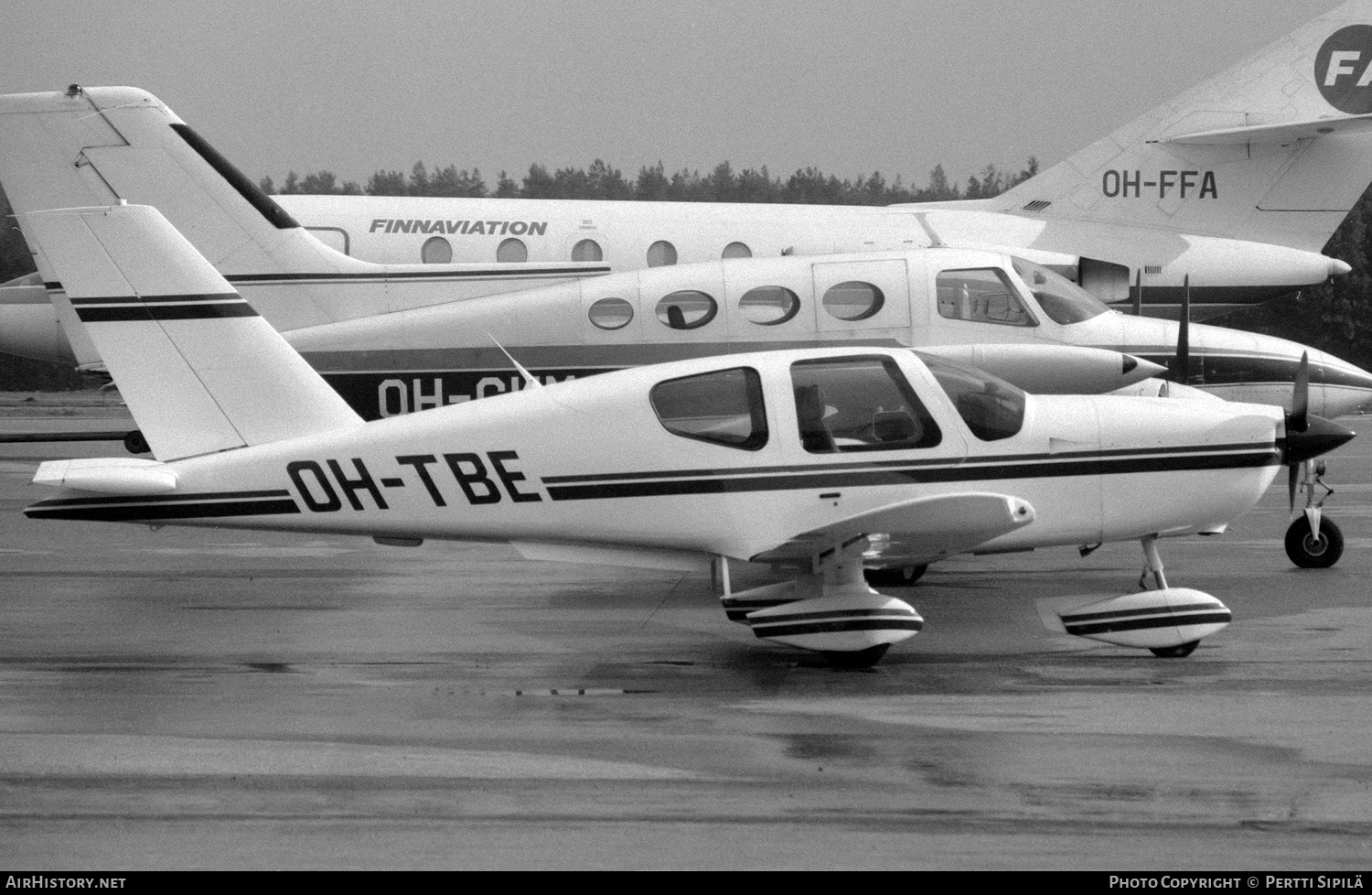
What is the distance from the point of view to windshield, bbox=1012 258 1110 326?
14.0 meters

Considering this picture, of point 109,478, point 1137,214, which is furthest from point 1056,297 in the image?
point 109,478

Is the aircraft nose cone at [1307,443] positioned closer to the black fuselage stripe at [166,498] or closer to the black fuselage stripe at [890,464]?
the black fuselage stripe at [890,464]

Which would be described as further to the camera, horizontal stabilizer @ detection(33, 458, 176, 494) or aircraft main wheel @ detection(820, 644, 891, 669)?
horizontal stabilizer @ detection(33, 458, 176, 494)

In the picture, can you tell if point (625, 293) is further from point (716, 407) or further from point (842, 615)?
point (842, 615)

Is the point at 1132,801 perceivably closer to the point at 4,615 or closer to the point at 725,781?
the point at 725,781

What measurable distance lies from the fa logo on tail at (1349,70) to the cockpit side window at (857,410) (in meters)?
14.1

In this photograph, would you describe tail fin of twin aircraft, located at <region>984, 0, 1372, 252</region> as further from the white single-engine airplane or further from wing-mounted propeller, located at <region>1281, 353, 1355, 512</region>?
wing-mounted propeller, located at <region>1281, 353, 1355, 512</region>

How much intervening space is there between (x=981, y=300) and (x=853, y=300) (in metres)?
1.11

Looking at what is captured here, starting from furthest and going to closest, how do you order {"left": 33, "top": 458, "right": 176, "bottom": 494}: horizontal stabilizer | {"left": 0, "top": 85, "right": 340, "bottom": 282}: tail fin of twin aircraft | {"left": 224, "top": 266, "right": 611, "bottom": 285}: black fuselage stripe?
{"left": 0, "top": 85, "right": 340, "bottom": 282}: tail fin of twin aircraft, {"left": 224, "top": 266, "right": 611, "bottom": 285}: black fuselage stripe, {"left": 33, "top": 458, "right": 176, "bottom": 494}: horizontal stabilizer

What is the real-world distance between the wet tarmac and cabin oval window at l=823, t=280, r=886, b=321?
2941mm

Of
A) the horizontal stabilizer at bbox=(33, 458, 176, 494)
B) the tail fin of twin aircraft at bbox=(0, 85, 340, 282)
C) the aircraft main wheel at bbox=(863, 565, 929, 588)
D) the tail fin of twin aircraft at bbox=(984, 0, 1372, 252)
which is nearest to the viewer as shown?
the horizontal stabilizer at bbox=(33, 458, 176, 494)

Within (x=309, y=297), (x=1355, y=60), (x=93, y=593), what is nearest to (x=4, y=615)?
(x=93, y=593)

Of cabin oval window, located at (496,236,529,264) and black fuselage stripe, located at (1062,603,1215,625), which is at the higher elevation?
cabin oval window, located at (496,236,529,264)

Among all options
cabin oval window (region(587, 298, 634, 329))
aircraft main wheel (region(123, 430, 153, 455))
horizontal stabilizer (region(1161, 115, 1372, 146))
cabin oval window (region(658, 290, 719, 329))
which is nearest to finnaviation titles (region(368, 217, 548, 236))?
aircraft main wheel (region(123, 430, 153, 455))
